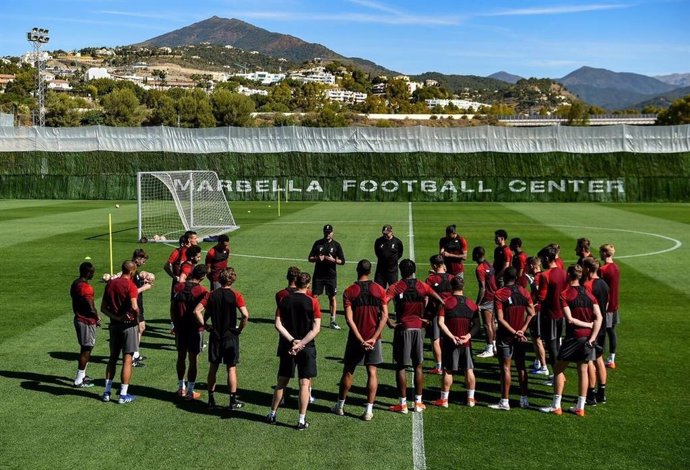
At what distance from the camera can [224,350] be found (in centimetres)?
1005

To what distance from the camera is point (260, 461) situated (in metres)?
8.53

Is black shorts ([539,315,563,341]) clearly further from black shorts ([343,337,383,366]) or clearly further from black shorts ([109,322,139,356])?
black shorts ([109,322,139,356])

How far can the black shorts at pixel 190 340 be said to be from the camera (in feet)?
34.3

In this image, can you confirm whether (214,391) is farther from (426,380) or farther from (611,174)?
(611,174)

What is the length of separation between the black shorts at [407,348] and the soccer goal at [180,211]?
19.1 m

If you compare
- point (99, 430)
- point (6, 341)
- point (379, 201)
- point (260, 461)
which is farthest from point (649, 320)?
point (379, 201)

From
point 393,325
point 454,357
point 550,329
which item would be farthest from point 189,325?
point 550,329

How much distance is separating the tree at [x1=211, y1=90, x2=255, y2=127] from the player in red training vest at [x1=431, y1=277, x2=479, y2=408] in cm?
13736

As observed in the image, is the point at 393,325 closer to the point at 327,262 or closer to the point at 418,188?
the point at 327,262

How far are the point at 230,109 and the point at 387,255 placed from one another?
135530 mm

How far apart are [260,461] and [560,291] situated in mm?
5002

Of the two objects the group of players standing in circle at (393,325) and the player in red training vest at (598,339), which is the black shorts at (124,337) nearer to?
the group of players standing in circle at (393,325)

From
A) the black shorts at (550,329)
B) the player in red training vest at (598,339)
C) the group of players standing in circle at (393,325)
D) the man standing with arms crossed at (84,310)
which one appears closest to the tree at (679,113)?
the player in red training vest at (598,339)

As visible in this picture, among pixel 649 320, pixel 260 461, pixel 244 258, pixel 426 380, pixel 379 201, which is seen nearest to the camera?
pixel 260 461
